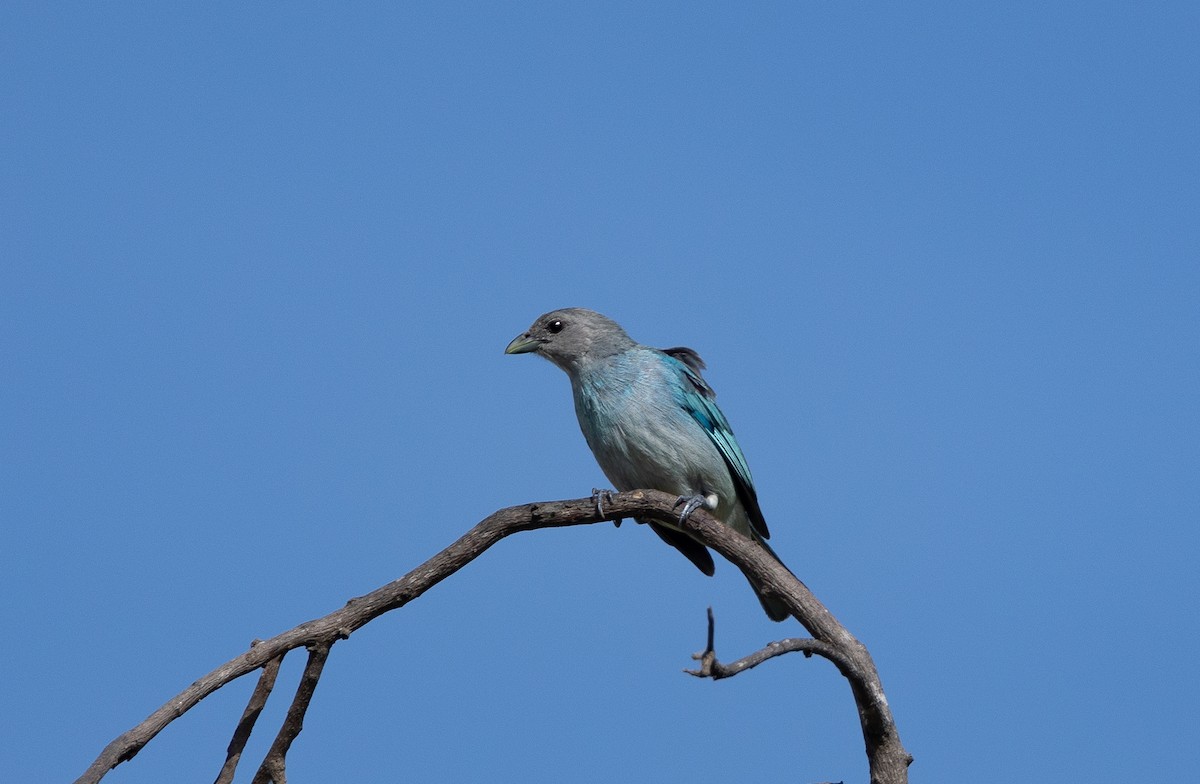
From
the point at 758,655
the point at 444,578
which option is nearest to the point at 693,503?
the point at 444,578

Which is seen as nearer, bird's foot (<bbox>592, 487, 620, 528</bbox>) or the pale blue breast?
bird's foot (<bbox>592, 487, 620, 528</bbox>)

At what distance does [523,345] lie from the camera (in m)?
9.20

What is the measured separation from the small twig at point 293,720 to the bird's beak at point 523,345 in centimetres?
300

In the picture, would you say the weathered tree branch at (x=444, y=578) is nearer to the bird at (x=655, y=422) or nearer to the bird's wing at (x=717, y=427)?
the bird at (x=655, y=422)

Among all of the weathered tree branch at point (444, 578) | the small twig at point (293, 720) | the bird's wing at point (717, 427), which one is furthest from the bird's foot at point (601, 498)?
the small twig at point (293, 720)

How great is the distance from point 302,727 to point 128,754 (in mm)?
952

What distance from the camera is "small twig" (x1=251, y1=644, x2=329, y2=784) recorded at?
6.89 metres

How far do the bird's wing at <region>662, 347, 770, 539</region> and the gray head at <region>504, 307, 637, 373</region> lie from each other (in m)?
0.44

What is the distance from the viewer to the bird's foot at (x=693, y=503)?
315 inches

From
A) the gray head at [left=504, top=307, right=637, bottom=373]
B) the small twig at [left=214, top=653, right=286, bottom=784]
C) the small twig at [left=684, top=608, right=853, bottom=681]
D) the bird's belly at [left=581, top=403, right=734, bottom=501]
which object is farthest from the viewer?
the gray head at [left=504, top=307, right=637, bottom=373]

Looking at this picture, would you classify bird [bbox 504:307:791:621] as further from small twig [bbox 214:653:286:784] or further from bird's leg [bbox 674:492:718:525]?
small twig [bbox 214:653:286:784]

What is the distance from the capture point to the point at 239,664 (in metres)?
6.65

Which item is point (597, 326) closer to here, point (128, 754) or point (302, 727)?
point (302, 727)

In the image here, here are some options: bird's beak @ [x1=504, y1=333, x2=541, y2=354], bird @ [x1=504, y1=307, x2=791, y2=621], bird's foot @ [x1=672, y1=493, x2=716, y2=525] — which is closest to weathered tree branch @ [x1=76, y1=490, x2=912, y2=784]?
bird's foot @ [x1=672, y1=493, x2=716, y2=525]
